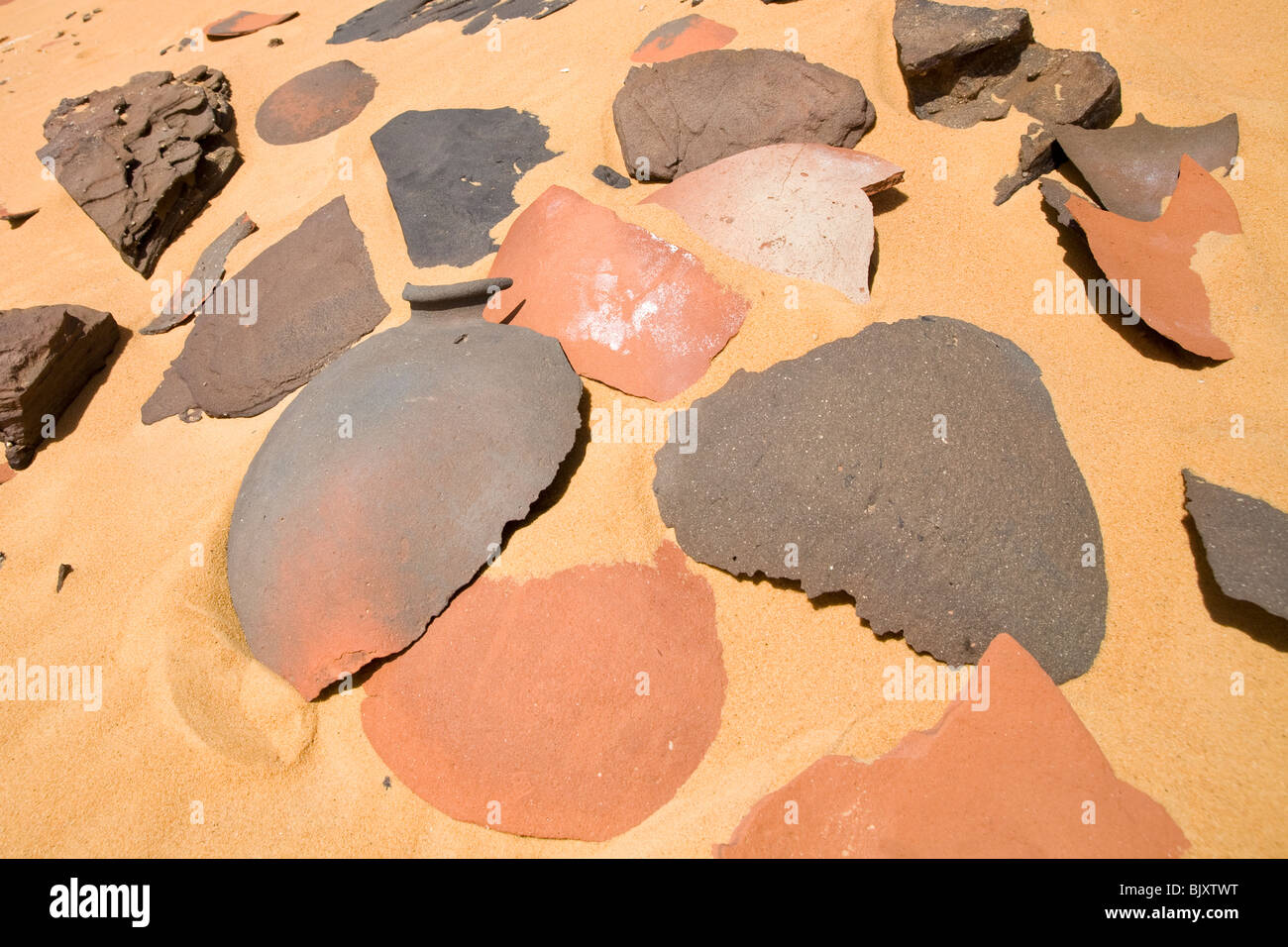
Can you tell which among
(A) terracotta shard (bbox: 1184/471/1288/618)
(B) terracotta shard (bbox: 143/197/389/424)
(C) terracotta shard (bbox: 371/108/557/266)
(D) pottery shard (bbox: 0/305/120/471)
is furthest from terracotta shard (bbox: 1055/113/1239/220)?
(D) pottery shard (bbox: 0/305/120/471)

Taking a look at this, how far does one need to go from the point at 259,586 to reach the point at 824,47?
3766 millimetres

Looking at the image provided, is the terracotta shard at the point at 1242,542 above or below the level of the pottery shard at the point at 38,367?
below

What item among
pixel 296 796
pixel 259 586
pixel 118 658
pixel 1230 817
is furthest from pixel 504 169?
pixel 1230 817

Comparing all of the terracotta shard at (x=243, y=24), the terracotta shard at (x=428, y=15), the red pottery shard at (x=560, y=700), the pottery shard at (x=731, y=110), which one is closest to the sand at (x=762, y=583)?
the red pottery shard at (x=560, y=700)

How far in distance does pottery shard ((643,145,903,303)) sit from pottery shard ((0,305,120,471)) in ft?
9.07

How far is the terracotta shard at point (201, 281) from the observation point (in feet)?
11.9

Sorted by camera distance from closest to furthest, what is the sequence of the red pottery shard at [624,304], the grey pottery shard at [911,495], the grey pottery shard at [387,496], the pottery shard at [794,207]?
the grey pottery shard at [911,495]
the grey pottery shard at [387,496]
the red pottery shard at [624,304]
the pottery shard at [794,207]

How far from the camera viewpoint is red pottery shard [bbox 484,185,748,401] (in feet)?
8.48

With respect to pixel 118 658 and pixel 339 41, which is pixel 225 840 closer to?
pixel 118 658

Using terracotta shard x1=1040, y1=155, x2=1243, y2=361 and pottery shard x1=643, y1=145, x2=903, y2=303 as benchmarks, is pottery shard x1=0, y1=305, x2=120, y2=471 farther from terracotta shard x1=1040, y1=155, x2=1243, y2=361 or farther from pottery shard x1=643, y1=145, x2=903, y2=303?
terracotta shard x1=1040, y1=155, x2=1243, y2=361

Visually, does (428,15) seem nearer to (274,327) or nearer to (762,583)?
(274,327)

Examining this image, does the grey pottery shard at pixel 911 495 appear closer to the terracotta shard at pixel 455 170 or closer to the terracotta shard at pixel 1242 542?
the terracotta shard at pixel 1242 542

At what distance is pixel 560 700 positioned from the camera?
1.91m

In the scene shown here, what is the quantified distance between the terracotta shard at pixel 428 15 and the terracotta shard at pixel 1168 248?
406cm
